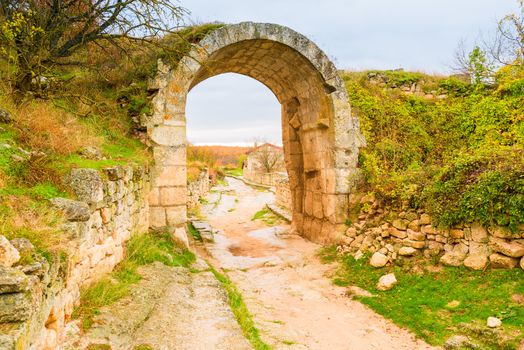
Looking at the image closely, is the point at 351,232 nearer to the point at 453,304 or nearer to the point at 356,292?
the point at 356,292

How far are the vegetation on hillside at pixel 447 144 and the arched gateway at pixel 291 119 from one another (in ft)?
2.29

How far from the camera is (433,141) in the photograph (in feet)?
28.6

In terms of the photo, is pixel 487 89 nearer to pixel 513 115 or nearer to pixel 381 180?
pixel 513 115

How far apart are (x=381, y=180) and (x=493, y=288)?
2.88 meters

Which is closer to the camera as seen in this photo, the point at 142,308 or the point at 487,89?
the point at 142,308

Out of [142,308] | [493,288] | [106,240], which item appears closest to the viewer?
[142,308]

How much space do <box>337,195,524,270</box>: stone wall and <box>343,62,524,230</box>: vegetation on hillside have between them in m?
0.19

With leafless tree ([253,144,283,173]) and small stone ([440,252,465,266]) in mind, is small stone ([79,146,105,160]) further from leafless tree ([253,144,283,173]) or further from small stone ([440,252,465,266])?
leafless tree ([253,144,283,173])

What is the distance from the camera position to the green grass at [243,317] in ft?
13.6

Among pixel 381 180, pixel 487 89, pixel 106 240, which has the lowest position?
pixel 106 240

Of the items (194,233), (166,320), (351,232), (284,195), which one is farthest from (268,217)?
(166,320)

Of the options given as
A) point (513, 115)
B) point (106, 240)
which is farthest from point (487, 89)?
point (106, 240)

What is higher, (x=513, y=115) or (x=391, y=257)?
(x=513, y=115)

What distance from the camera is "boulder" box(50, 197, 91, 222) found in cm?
331
